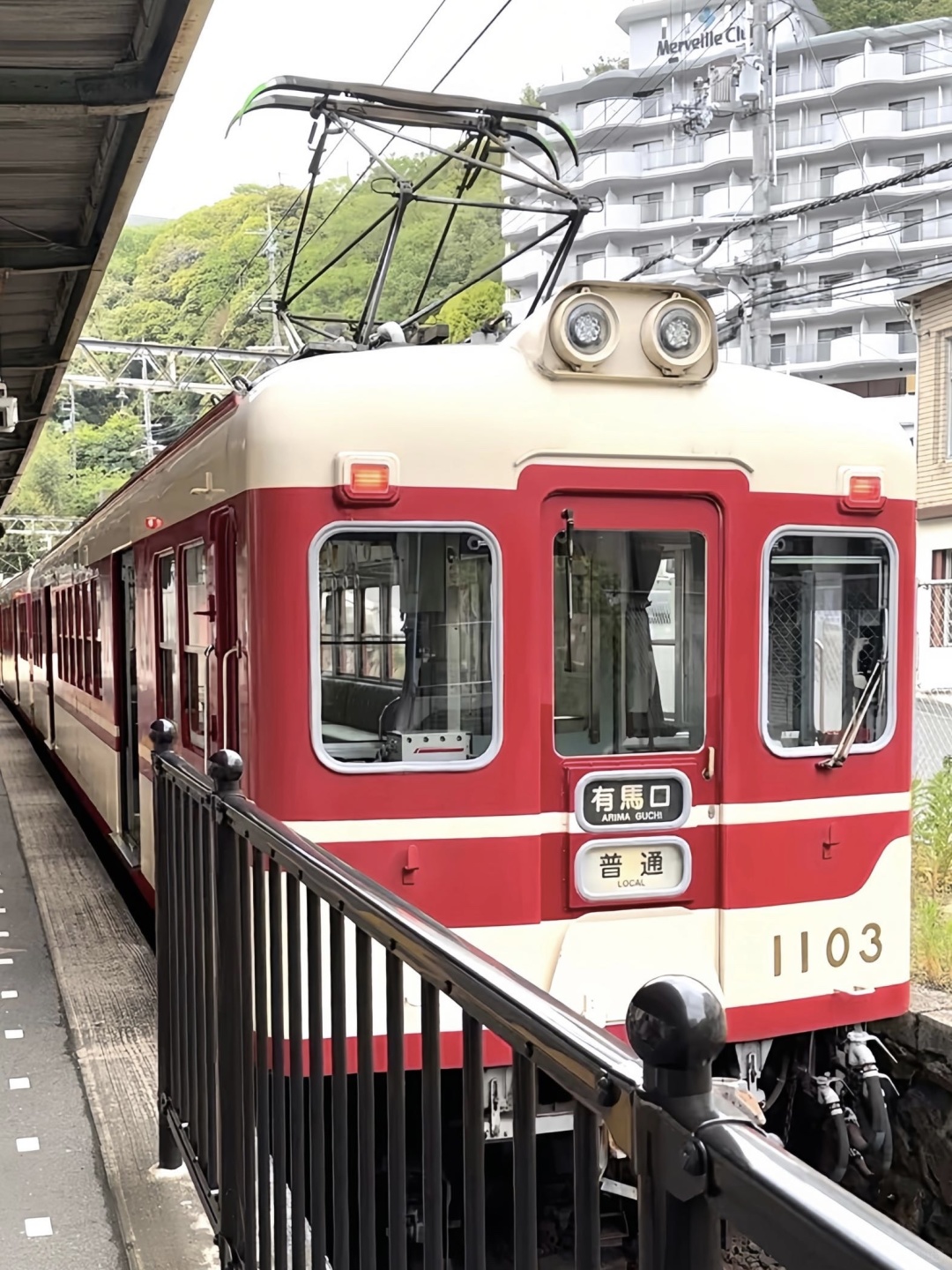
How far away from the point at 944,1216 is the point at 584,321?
382 cm

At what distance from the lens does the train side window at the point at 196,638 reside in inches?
200

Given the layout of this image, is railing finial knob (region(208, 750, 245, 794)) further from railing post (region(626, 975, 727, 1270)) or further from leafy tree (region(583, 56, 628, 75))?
leafy tree (region(583, 56, 628, 75))

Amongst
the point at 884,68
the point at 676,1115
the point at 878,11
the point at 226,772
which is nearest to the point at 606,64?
the point at 878,11

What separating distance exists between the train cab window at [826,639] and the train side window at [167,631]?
8.89ft

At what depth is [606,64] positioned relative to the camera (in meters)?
77.7

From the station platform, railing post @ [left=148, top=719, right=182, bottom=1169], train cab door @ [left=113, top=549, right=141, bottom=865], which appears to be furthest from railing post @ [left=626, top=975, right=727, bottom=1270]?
train cab door @ [left=113, top=549, right=141, bottom=865]

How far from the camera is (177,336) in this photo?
148ft

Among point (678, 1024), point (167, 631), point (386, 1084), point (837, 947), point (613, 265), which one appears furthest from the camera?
point (613, 265)

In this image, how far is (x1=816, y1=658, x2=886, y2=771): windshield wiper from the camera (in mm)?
4488

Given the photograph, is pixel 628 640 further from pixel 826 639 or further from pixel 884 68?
pixel 884 68

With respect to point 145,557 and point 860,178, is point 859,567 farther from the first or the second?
point 860,178

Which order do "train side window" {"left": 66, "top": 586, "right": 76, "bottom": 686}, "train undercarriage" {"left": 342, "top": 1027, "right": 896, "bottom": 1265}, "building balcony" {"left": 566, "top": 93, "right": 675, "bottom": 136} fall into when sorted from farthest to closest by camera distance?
1. "building balcony" {"left": 566, "top": 93, "right": 675, "bottom": 136}
2. "train side window" {"left": 66, "top": 586, "right": 76, "bottom": 686}
3. "train undercarriage" {"left": 342, "top": 1027, "right": 896, "bottom": 1265}

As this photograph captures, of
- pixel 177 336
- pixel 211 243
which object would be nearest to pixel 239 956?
pixel 177 336

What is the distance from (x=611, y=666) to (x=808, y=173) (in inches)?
2228
